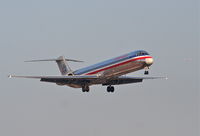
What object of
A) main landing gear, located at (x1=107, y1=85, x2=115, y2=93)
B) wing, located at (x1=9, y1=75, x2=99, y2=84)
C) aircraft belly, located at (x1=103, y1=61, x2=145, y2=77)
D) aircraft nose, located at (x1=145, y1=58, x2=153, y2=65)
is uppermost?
aircraft nose, located at (x1=145, y1=58, x2=153, y2=65)

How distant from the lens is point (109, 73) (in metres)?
75.1

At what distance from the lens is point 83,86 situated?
264ft

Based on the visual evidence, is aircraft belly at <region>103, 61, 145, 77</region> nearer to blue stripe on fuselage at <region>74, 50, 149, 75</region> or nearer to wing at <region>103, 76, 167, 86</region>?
blue stripe on fuselage at <region>74, 50, 149, 75</region>

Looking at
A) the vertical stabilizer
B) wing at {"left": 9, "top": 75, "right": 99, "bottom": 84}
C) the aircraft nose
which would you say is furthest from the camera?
the vertical stabilizer

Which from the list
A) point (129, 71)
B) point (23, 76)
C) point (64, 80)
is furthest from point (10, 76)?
point (129, 71)

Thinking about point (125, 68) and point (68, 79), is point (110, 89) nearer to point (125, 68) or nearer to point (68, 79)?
point (68, 79)

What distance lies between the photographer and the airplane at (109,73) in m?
72.9

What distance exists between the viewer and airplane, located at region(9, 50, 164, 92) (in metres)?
72.9

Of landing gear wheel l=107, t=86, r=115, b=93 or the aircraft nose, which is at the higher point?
the aircraft nose

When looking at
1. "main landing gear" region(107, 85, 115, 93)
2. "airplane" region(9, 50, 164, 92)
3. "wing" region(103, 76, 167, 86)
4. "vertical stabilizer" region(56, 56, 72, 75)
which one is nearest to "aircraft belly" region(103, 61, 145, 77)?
"airplane" region(9, 50, 164, 92)

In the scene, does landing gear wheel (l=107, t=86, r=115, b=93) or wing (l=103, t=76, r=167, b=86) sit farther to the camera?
landing gear wheel (l=107, t=86, r=115, b=93)

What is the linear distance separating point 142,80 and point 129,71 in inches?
377

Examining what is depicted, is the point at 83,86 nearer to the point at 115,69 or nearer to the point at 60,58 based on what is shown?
the point at 115,69

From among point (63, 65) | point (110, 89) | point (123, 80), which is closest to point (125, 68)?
point (123, 80)
